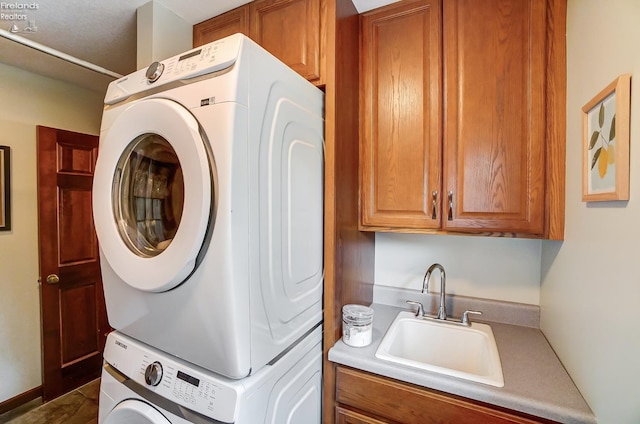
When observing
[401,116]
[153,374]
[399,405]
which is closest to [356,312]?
[399,405]

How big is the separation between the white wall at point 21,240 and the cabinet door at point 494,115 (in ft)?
9.20

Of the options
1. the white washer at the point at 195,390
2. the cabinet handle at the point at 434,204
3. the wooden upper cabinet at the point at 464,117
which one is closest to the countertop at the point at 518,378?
the white washer at the point at 195,390

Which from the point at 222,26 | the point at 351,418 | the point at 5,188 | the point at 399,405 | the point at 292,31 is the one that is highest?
the point at 222,26

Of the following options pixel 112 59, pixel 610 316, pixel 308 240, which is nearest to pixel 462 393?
pixel 610 316

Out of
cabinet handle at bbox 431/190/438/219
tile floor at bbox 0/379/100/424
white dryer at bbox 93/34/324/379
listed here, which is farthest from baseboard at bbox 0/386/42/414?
cabinet handle at bbox 431/190/438/219

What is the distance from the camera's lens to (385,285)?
171 cm

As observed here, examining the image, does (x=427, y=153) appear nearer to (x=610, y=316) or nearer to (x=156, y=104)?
(x=610, y=316)

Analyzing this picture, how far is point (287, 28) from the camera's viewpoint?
4.18 ft

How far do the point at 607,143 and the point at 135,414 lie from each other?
1644 millimetres

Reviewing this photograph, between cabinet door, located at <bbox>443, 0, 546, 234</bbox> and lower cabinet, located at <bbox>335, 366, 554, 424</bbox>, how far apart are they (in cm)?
65

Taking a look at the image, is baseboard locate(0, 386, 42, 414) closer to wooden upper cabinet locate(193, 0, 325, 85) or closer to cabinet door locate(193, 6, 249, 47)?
cabinet door locate(193, 6, 249, 47)

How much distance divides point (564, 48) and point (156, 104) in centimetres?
146

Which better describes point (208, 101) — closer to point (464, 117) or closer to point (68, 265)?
point (464, 117)

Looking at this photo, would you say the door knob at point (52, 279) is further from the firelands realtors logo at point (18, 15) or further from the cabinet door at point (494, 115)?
the cabinet door at point (494, 115)
